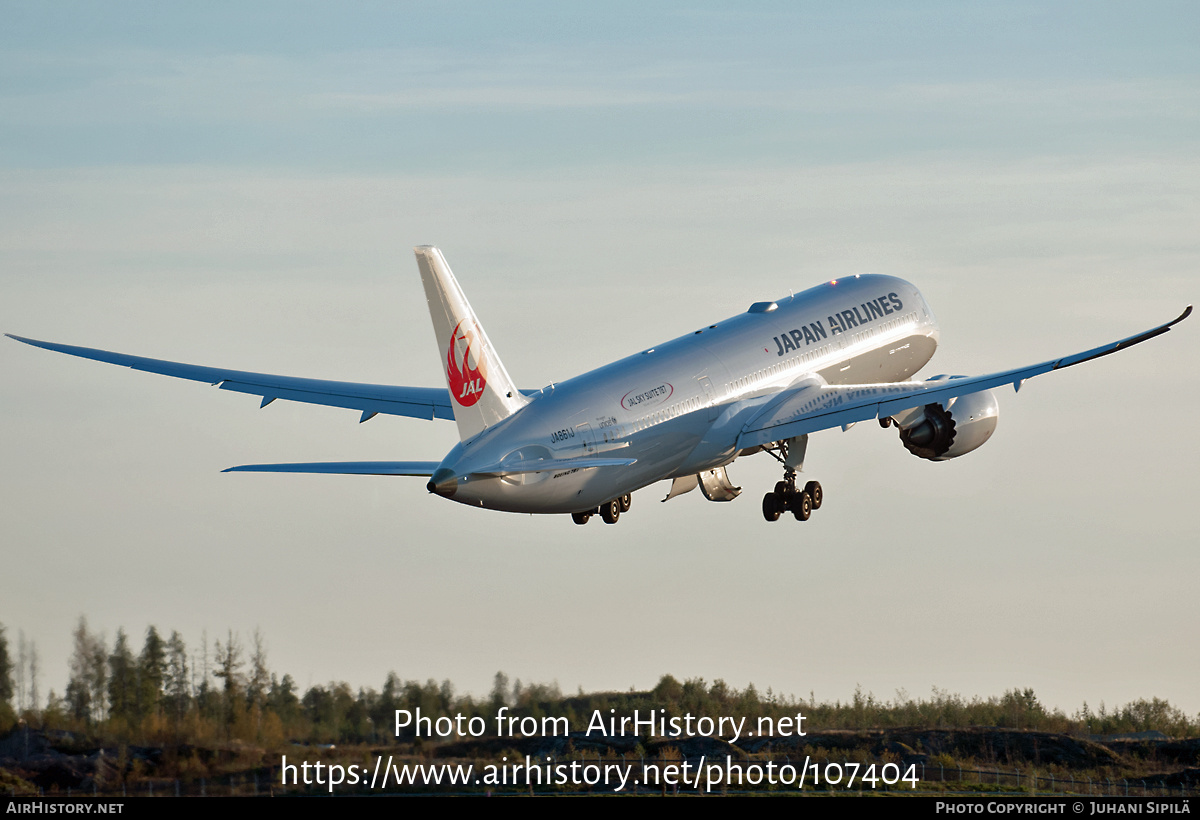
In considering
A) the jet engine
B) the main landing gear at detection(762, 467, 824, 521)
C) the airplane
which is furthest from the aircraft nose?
the jet engine

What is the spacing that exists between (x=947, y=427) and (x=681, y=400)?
34.6 feet

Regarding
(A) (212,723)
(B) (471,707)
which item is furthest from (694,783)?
(A) (212,723)

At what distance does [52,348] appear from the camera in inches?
1916

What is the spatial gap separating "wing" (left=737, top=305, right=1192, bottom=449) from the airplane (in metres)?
0.05

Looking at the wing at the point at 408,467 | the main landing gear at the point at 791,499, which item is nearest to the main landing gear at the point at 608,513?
the main landing gear at the point at 791,499

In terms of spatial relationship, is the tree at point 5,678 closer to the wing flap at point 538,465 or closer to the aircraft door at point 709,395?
the wing flap at point 538,465

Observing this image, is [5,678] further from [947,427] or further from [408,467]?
[947,427]

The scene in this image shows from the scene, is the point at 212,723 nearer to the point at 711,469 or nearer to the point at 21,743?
the point at 21,743

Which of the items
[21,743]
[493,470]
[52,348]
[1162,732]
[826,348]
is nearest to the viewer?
[21,743]

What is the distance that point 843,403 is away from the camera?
49125 millimetres

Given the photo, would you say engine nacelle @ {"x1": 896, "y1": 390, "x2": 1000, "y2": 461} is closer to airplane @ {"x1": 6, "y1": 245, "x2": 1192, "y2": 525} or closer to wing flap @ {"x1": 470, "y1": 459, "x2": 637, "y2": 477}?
airplane @ {"x1": 6, "y1": 245, "x2": 1192, "y2": 525}

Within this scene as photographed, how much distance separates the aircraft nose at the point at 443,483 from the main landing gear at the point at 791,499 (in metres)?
14.6

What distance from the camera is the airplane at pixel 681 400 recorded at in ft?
130
